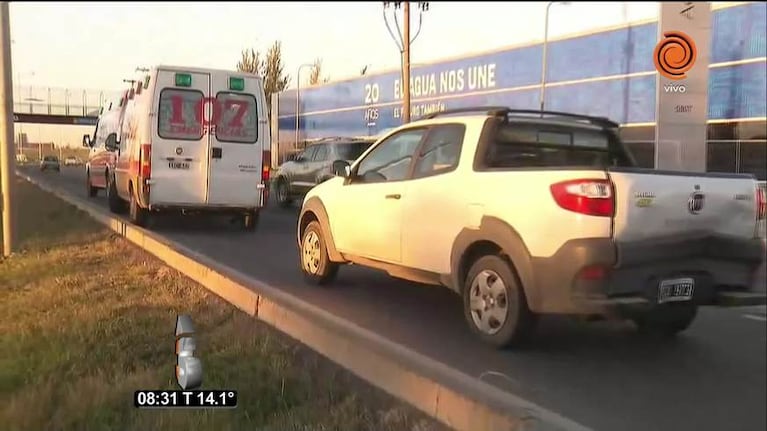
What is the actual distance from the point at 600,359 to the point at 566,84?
82.7 feet

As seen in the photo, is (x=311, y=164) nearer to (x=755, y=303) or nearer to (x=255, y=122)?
(x=255, y=122)

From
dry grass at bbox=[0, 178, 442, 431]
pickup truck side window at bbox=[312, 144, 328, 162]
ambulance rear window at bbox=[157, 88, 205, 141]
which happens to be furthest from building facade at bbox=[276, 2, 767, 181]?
dry grass at bbox=[0, 178, 442, 431]

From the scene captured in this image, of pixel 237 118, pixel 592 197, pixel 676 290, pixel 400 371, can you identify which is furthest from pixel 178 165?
pixel 400 371

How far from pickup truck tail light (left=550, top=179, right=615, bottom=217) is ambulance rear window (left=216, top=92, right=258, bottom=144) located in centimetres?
860

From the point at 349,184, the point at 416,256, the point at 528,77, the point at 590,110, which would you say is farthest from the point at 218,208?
the point at 528,77

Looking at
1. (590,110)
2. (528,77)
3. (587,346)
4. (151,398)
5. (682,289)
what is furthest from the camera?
(528,77)

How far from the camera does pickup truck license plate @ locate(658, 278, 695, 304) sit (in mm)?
5504

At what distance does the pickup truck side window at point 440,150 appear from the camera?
6.69m

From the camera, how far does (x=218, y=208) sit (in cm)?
1339

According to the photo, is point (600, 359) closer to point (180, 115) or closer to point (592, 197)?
point (592, 197)

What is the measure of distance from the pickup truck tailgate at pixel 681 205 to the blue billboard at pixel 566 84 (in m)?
18.6

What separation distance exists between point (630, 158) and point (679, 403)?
2.71 metres

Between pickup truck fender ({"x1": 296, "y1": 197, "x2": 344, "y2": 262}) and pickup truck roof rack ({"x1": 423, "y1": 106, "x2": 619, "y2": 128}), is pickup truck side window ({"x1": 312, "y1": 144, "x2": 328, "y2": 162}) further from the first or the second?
pickup truck roof rack ({"x1": 423, "y1": 106, "x2": 619, "y2": 128})

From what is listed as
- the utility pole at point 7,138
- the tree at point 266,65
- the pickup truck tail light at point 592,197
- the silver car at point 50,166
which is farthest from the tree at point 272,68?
the silver car at point 50,166
